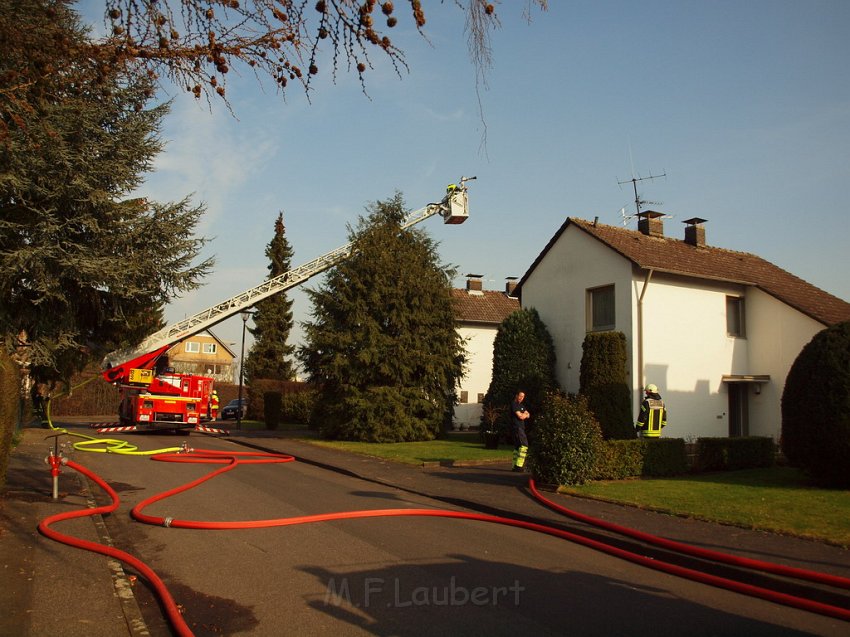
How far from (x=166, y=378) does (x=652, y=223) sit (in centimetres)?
1818

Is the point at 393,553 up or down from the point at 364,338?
down

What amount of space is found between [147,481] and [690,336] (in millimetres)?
15859

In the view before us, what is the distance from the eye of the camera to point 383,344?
24031mm

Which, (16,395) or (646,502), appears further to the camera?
(646,502)

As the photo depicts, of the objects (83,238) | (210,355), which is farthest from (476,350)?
(210,355)

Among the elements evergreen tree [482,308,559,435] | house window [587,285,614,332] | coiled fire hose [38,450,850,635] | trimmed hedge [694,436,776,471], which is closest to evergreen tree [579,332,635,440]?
house window [587,285,614,332]

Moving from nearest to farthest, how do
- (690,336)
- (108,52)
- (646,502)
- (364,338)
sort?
(108,52) < (646,502) < (690,336) < (364,338)

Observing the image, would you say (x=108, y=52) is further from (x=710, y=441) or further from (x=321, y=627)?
(x=710, y=441)

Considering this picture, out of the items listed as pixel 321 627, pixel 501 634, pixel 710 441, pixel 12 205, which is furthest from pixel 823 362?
pixel 12 205

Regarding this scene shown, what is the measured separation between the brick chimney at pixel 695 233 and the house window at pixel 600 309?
533 cm

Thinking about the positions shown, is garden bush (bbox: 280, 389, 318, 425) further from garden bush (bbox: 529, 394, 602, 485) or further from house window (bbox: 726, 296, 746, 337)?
garden bush (bbox: 529, 394, 602, 485)

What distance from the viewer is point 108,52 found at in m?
5.43

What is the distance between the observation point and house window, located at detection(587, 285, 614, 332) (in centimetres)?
2120

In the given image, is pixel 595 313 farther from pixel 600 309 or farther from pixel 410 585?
pixel 410 585
